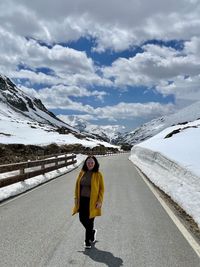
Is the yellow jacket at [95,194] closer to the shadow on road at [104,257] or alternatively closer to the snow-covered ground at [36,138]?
the shadow on road at [104,257]

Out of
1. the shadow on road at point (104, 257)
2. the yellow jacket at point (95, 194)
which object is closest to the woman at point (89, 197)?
the yellow jacket at point (95, 194)

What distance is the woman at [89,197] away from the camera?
742 cm

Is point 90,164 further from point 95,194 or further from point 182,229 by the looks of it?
point 182,229

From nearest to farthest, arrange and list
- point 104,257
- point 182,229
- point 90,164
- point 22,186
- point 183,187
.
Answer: point 104,257 < point 90,164 < point 182,229 < point 183,187 < point 22,186

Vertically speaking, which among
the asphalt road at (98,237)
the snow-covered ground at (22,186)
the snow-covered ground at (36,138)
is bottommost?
the asphalt road at (98,237)

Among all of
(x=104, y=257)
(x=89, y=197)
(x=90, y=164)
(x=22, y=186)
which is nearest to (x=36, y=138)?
(x=22, y=186)

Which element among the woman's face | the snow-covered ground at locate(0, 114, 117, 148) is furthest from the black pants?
the snow-covered ground at locate(0, 114, 117, 148)

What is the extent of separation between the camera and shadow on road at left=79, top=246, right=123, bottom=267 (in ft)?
21.1

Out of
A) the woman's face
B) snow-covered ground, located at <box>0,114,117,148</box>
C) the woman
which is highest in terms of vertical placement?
snow-covered ground, located at <box>0,114,117,148</box>

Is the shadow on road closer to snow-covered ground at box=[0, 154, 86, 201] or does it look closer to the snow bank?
the snow bank

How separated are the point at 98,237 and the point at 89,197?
3.86 feet

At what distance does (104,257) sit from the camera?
22.3 feet

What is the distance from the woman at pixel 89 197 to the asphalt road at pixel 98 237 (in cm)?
40

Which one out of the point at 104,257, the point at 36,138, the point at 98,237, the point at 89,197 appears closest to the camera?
the point at 104,257
